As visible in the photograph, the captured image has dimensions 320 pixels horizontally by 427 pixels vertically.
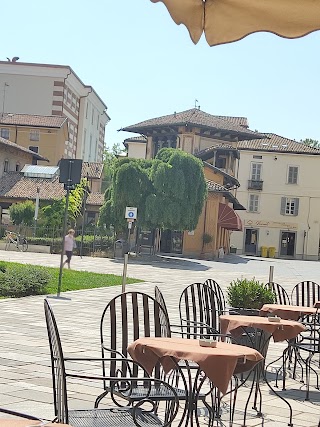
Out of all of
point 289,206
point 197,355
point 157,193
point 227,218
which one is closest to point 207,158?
point 227,218

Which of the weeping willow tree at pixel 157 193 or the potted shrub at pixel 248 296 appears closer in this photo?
the potted shrub at pixel 248 296

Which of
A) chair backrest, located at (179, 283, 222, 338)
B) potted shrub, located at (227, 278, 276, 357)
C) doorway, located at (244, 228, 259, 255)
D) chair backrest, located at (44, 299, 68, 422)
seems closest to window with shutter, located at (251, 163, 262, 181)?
doorway, located at (244, 228, 259, 255)

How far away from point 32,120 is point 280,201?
2187cm

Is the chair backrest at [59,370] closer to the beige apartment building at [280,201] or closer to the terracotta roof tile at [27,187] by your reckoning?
the terracotta roof tile at [27,187]

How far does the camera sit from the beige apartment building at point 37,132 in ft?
220

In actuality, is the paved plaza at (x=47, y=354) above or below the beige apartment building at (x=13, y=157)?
below

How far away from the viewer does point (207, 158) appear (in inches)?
2360

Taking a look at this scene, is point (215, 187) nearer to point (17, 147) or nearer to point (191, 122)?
point (191, 122)

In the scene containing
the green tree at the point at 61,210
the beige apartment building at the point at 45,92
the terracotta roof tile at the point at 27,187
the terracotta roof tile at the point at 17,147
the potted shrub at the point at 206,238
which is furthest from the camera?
the beige apartment building at the point at 45,92

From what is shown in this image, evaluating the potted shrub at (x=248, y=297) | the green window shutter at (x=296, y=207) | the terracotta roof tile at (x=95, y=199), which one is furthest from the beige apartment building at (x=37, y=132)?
the potted shrub at (x=248, y=297)

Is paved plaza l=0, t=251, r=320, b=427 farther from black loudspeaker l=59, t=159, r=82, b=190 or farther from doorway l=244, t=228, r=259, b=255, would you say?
doorway l=244, t=228, r=259, b=255

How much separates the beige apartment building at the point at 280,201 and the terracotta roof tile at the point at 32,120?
52.1 feet

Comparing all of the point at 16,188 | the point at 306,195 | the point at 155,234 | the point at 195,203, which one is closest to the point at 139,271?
the point at 195,203

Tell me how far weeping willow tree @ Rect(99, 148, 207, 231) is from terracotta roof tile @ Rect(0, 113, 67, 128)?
74.7ft
